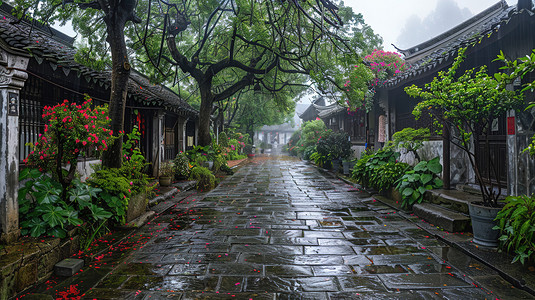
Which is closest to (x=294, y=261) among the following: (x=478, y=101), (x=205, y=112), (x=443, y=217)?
(x=443, y=217)

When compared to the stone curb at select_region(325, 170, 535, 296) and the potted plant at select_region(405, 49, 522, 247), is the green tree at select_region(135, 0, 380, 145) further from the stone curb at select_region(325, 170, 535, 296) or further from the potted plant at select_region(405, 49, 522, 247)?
the stone curb at select_region(325, 170, 535, 296)

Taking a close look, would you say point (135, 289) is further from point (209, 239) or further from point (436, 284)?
point (436, 284)

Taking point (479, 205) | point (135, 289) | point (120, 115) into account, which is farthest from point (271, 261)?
point (120, 115)

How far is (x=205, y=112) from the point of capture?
1355 centimetres

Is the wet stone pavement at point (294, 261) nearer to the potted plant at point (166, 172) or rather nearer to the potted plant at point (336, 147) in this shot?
the potted plant at point (166, 172)

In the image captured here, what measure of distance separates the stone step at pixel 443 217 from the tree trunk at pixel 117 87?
246 inches

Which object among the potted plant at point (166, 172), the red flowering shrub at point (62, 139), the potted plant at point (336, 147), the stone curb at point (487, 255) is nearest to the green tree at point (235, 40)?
the potted plant at point (166, 172)

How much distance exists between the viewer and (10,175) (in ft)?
12.5

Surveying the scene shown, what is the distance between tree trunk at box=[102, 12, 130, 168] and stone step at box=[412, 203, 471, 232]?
6.24 metres

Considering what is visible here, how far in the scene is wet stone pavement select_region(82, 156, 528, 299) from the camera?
10.8 ft

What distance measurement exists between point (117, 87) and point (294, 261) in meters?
4.72

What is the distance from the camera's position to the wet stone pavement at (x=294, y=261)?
3305 mm

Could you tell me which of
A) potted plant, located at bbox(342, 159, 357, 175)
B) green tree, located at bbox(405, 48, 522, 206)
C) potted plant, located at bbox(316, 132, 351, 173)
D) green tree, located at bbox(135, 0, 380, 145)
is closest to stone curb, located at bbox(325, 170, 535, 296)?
green tree, located at bbox(405, 48, 522, 206)

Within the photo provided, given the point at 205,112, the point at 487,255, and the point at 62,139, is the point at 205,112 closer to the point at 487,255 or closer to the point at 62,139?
the point at 62,139
